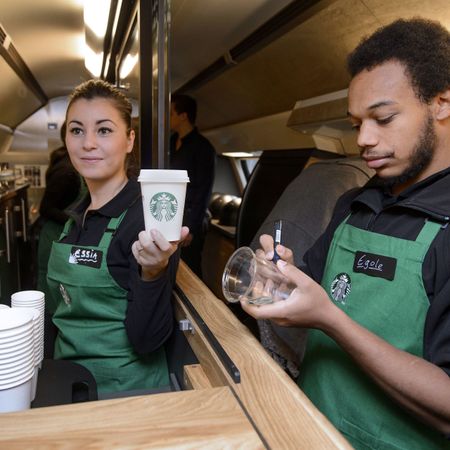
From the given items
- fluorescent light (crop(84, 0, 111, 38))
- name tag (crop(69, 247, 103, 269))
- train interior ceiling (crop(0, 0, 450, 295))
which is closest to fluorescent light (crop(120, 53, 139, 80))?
train interior ceiling (crop(0, 0, 450, 295))

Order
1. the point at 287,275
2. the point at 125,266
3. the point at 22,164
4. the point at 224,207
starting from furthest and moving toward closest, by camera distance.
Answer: the point at 22,164, the point at 224,207, the point at 125,266, the point at 287,275

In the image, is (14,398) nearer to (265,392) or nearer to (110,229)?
(265,392)

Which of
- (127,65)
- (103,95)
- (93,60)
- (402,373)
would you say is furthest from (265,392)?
(93,60)

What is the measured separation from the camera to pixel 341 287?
1162mm

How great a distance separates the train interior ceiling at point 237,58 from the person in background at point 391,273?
0.98m

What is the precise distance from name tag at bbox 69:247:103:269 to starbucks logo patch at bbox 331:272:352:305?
736 mm

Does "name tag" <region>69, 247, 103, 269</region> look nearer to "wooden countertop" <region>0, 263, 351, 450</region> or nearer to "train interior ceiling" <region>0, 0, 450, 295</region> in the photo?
"wooden countertop" <region>0, 263, 351, 450</region>

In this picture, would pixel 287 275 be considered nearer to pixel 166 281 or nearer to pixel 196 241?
pixel 166 281

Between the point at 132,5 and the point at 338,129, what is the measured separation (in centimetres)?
150

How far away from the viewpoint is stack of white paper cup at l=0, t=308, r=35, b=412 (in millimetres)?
778

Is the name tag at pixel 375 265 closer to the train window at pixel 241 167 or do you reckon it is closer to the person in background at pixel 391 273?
the person in background at pixel 391 273

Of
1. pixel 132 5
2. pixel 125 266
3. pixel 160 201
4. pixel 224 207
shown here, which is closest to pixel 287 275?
pixel 160 201

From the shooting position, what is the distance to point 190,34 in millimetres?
3184

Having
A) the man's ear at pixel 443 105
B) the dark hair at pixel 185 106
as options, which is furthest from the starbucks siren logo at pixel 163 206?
the dark hair at pixel 185 106
